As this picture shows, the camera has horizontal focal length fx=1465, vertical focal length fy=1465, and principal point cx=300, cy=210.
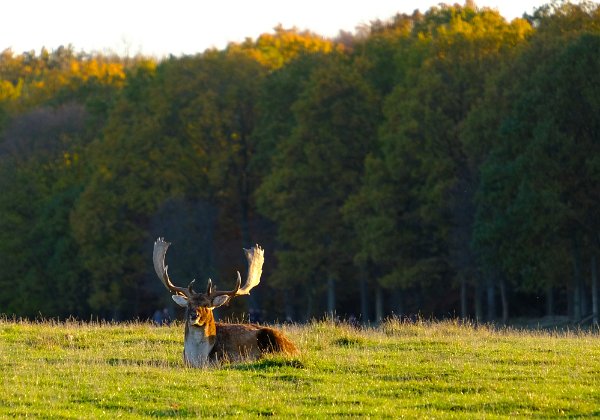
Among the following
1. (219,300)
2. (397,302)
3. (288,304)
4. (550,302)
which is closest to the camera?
(219,300)

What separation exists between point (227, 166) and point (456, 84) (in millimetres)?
13687

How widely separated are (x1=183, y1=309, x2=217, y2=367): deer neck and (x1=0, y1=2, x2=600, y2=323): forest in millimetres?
20041

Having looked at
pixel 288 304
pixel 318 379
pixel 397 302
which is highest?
pixel 318 379

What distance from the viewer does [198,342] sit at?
69.5ft

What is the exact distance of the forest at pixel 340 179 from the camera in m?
45.9

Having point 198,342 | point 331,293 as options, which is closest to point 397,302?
point 331,293

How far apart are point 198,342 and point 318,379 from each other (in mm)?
3280

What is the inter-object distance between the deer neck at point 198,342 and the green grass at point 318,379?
27cm

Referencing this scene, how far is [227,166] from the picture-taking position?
63.1m

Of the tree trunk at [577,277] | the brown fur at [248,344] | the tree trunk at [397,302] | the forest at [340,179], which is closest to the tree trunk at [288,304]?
the forest at [340,179]

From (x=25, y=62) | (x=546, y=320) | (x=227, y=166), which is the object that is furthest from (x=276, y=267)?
(x=25, y=62)

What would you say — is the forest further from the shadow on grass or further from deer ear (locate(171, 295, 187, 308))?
the shadow on grass

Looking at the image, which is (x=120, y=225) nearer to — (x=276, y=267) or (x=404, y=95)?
(x=276, y=267)

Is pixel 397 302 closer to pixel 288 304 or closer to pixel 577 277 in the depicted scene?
pixel 288 304
